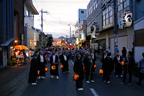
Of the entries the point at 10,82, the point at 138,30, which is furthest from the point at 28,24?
the point at 10,82

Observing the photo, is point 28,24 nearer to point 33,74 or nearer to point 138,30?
point 138,30

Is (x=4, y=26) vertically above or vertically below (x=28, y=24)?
below

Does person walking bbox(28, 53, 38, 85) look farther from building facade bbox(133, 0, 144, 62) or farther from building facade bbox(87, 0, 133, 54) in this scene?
building facade bbox(133, 0, 144, 62)

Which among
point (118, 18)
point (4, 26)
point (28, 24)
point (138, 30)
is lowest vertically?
point (138, 30)

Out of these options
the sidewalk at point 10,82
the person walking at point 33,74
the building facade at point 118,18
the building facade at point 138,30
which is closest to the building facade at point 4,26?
the sidewalk at point 10,82

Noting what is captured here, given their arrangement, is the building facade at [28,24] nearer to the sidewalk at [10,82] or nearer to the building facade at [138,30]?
the sidewalk at [10,82]

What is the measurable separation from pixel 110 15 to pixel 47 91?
20.7 metres

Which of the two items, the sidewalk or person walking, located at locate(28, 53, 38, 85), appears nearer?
the sidewalk

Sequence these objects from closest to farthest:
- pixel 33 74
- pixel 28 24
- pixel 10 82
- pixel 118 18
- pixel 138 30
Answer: pixel 33 74, pixel 10 82, pixel 138 30, pixel 118 18, pixel 28 24

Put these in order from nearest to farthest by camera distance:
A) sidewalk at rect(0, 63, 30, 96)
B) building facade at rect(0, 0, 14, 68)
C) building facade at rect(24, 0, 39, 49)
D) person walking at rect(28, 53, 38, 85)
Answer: sidewalk at rect(0, 63, 30, 96)
person walking at rect(28, 53, 38, 85)
building facade at rect(0, 0, 14, 68)
building facade at rect(24, 0, 39, 49)

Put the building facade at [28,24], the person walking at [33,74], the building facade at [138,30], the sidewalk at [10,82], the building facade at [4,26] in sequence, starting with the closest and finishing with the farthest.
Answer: the sidewalk at [10,82] < the person walking at [33,74] < the building facade at [4,26] < the building facade at [138,30] < the building facade at [28,24]

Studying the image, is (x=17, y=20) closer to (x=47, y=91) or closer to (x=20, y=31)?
(x=20, y=31)

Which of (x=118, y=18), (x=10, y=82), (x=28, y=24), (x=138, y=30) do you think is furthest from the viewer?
(x=28, y=24)

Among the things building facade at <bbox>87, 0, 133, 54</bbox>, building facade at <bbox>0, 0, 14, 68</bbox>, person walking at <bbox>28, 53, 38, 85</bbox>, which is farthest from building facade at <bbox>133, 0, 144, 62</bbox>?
building facade at <bbox>0, 0, 14, 68</bbox>
